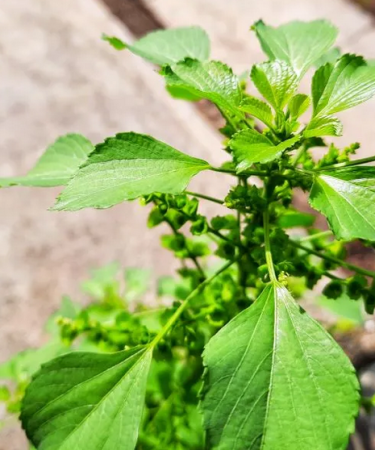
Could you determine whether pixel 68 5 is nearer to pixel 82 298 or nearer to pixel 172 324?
pixel 82 298

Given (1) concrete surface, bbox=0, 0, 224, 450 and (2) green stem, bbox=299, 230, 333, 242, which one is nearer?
(2) green stem, bbox=299, 230, 333, 242

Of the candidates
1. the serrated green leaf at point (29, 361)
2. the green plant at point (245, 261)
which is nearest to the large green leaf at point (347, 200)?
the green plant at point (245, 261)

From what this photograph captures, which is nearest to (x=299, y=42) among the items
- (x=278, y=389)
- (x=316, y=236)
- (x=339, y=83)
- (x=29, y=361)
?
(x=339, y=83)

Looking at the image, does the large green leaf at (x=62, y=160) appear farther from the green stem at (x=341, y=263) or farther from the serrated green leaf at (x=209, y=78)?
the green stem at (x=341, y=263)

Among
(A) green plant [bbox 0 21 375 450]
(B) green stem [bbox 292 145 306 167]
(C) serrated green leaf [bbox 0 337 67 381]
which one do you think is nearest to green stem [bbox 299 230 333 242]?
(A) green plant [bbox 0 21 375 450]

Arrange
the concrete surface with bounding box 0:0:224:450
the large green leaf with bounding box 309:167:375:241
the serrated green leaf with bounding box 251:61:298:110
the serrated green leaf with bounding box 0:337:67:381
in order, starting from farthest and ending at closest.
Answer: the concrete surface with bounding box 0:0:224:450
the serrated green leaf with bounding box 0:337:67:381
the serrated green leaf with bounding box 251:61:298:110
the large green leaf with bounding box 309:167:375:241

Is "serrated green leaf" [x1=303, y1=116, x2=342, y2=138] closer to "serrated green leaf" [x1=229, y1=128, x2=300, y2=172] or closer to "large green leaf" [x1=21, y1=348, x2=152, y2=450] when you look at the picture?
"serrated green leaf" [x1=229, y1=128, x2=300, y2=172]

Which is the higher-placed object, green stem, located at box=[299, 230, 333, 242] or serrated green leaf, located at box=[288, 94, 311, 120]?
serrated green leaf, located at box=[288, 94, 311, 120]
